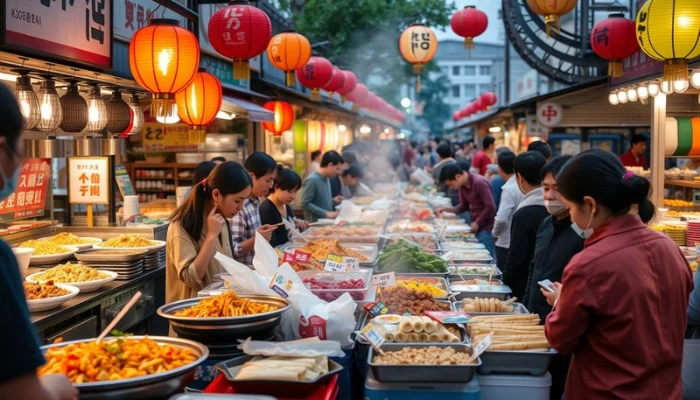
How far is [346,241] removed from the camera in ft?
27.3

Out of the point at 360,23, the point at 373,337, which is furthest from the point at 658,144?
the point at 360,23

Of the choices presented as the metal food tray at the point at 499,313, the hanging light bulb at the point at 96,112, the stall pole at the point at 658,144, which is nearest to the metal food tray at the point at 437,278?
the metal food tray at the point at 499,313

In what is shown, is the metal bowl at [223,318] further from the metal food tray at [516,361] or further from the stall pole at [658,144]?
the stall pole at [658,144]

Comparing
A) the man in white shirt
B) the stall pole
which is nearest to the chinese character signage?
the man in white shirt

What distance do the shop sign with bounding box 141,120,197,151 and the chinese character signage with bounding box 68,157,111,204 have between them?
494 centimetres

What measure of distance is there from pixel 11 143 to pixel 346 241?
643 cm

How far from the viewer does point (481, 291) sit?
554 cm

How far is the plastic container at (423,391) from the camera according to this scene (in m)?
3.46

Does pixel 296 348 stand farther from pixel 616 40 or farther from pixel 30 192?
pixel 616 40

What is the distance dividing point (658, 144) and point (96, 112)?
25.3ft

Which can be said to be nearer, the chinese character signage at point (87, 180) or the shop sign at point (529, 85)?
the chinese character signage at point (87, 180)

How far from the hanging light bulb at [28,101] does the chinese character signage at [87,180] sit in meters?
3.37

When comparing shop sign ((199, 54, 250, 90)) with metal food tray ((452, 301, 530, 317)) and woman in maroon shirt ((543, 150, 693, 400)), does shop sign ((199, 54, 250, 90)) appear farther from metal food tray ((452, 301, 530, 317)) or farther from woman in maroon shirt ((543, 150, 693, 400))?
woman in maroon shirt ((543, 150, 693, 400))

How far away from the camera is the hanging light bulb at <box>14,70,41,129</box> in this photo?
5.61 metres
